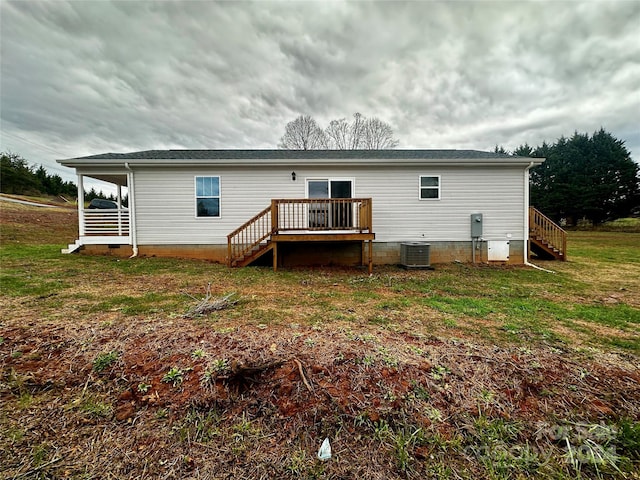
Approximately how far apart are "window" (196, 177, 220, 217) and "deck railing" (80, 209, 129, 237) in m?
2.39

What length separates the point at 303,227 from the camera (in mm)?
7852

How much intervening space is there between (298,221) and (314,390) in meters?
6.40

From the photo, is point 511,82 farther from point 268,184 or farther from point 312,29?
point 268,184

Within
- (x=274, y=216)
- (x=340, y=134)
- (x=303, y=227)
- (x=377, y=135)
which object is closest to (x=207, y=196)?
(x=274, y=216)

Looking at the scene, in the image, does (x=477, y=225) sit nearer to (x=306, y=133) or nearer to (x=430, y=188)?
(x=430, y=188)

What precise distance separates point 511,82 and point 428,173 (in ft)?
36.9

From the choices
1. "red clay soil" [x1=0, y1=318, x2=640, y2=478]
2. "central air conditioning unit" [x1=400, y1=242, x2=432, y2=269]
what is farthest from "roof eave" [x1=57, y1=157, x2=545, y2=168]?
"red clay soil" [x1=0, y1=318, x2=640, y2=478]

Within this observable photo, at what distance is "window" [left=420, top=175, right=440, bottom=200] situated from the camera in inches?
343

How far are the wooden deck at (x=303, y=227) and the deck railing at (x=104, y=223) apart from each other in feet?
11.9

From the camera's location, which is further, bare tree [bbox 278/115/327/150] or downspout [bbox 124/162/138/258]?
bare tree [bbox 278/115/327/150]

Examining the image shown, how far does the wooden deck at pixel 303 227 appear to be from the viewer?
7.30 m

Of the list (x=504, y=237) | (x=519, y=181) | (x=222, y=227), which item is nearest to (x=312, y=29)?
(x=222, y=227)

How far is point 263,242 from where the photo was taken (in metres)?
8.42

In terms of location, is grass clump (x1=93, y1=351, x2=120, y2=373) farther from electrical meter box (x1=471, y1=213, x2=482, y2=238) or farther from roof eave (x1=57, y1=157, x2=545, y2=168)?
electrical meter box (x1=471, y1=213, x2=482, y2=238)
